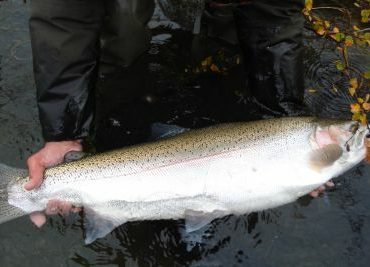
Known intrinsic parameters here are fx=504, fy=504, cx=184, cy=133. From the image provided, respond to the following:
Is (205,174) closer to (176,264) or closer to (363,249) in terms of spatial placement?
(176,264)

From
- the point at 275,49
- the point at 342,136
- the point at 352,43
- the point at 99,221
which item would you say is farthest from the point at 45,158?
the point at 352,43

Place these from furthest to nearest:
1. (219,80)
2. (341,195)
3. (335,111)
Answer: (219,80)
(335,111)
(341,195)

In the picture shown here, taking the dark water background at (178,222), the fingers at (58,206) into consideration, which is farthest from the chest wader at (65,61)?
the dark water background at (178,222)

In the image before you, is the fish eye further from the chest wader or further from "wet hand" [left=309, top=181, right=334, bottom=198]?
the chest wader

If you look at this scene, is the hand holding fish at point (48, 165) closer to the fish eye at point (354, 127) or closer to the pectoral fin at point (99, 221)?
the pectoral fin at point (99, 221)

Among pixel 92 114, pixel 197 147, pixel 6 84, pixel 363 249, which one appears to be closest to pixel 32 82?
pixel 6 84

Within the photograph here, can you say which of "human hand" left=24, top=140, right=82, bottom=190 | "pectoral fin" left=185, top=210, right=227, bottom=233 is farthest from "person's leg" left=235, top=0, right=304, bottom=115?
"human hand" left=24, top=140, right=82, bottom=190
